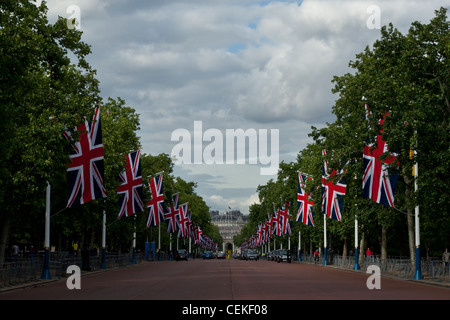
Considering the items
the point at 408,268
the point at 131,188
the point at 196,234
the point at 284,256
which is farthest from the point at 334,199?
the point at 196,234

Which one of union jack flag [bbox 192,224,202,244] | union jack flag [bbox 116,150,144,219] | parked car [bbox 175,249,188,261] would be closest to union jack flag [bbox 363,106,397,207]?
union jack flag [bbox 116,150,144,219]

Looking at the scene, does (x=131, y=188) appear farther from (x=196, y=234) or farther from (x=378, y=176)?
(x=196, y=234)

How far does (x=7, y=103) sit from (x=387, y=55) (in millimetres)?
22400

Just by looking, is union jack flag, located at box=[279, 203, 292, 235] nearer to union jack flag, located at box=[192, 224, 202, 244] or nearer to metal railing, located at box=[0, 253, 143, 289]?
metal railing, located at box=[0, 253, 143, 289]

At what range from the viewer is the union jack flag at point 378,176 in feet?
124

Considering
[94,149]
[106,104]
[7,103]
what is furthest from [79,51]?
[106,104]

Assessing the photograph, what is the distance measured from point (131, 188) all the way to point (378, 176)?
64.7ft

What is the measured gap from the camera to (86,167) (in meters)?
36.8

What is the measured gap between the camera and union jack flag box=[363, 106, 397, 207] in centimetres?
3766

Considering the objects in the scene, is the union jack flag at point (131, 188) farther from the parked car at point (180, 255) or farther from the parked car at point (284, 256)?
the parked car at point (180, 255)

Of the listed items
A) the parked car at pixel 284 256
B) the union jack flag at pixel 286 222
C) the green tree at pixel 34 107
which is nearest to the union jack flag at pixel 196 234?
the parked car at pixel 284 256

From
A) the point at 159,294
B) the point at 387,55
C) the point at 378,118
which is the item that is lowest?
the point at 159,294

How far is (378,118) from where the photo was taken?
38750mm
